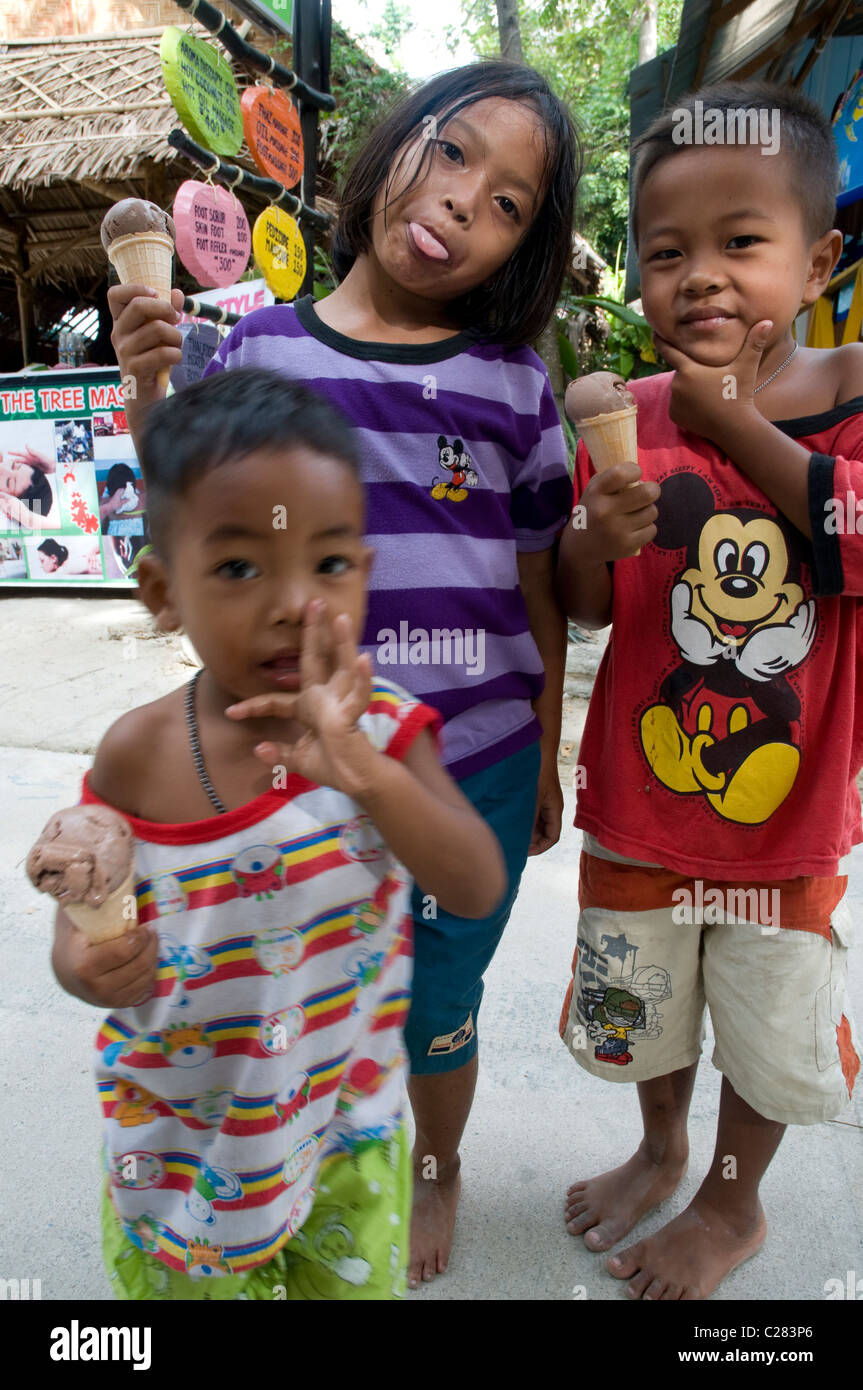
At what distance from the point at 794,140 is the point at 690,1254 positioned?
1814 millimetres

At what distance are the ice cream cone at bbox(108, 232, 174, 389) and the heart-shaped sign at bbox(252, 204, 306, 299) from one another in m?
2.43

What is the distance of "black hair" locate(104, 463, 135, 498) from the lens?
22.3ft

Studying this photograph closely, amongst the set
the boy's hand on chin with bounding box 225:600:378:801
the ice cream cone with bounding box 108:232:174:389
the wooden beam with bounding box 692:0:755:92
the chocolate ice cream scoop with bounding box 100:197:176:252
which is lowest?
the boy's hand on chin with bounding box 225:600:378:801

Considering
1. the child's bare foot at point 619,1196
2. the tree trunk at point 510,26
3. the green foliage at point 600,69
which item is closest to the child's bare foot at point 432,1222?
the child's bare foot at point 619,1196

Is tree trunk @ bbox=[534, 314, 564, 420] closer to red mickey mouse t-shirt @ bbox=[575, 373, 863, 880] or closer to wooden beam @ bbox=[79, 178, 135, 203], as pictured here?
red mickey mouse t-shirt @ bbox=[575, 373, 863, 880]

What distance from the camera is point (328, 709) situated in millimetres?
792

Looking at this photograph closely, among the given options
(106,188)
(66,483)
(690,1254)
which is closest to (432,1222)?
(690,1254)

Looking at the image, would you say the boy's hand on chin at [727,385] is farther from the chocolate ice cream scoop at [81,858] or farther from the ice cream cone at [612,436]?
the chocolate ice cream scoop at [81,858]

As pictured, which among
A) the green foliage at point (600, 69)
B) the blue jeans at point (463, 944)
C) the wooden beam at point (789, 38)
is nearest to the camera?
the blue jeans at point (463, 944)

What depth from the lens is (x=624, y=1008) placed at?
1.53 meters

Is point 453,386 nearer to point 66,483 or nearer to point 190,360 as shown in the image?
point 190,360

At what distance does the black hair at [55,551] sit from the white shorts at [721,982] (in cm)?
638

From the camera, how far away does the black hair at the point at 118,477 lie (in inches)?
268

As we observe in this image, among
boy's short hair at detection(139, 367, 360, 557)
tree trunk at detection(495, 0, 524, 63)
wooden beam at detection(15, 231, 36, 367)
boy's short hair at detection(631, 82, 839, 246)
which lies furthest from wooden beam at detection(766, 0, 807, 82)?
wooden beam at detection(15, 231, 36, 367)
